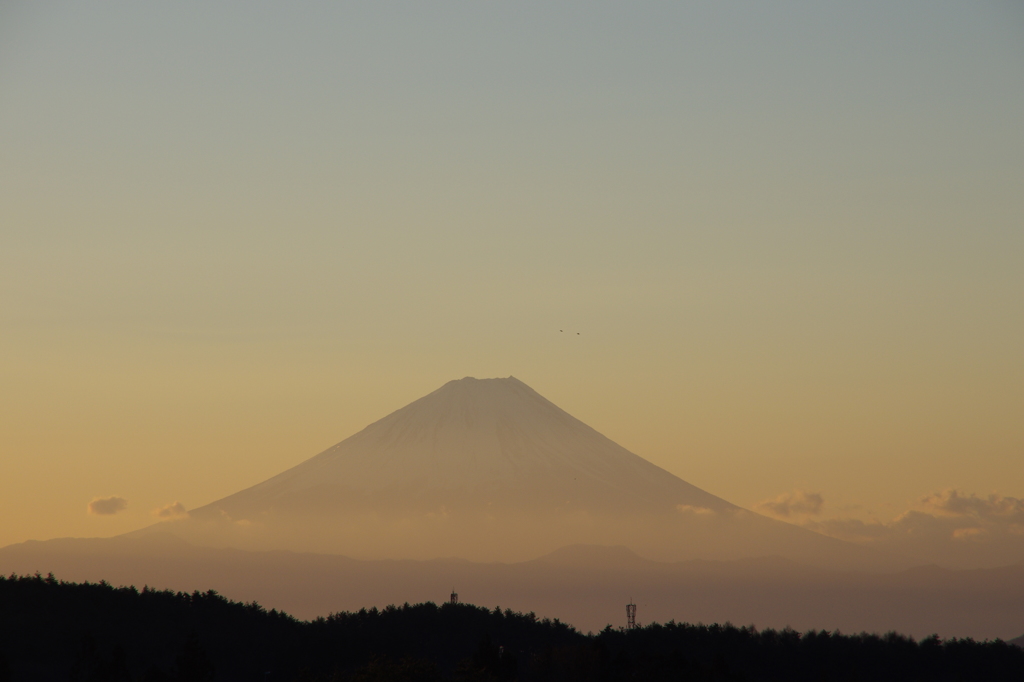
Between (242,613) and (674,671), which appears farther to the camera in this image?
(242,613)

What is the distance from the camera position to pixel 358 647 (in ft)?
431

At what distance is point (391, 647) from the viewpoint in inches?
5364

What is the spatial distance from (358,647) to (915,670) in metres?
61.2

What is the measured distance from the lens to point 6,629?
108m

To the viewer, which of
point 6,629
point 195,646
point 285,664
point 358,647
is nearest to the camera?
point 195,646

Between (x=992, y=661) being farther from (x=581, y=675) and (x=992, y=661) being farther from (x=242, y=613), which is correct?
(x=242, y=613)

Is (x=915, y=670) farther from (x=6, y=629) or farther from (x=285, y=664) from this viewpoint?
(x=6, y=629)

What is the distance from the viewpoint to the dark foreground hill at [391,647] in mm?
94438

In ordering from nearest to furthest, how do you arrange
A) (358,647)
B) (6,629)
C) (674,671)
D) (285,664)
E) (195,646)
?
(195,646) < (674,671) < (6,629) < (285,664) < (358,647)

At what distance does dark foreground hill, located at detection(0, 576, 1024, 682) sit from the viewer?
310 feet

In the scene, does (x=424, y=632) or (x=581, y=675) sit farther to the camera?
(x=424, y=632)

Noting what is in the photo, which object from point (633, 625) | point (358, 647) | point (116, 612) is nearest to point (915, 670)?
point (633, 625)

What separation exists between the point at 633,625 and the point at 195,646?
3219 inches

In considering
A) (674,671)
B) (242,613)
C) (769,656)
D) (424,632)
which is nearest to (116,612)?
(242,613)
